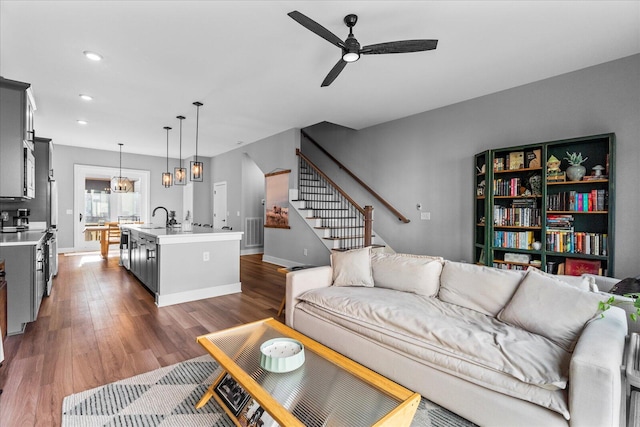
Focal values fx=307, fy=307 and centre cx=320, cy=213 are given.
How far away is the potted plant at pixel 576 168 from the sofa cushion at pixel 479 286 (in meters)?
1.76

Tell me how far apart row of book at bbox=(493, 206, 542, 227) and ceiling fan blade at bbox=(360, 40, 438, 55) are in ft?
7.82

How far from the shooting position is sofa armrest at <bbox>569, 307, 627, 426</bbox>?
1.28 meters

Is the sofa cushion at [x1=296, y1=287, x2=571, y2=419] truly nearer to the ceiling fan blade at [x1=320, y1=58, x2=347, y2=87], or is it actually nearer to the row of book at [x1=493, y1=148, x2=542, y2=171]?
the ceiling fan blade at [x1=320, y1=58, x2=347, y2=87]

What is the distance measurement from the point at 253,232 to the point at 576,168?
6.72 metres

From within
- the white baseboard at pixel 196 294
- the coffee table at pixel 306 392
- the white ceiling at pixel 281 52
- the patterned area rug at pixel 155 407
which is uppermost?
the white ceiling at pixel 281 52

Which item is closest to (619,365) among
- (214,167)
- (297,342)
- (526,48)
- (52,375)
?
(297,342)

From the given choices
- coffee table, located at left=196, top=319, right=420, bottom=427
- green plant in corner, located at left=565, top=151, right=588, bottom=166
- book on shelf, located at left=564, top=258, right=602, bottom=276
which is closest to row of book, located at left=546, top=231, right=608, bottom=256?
book on shelf, located at left=564, top=258, right=602, bottom=276

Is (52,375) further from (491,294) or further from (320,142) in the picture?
(320,142)

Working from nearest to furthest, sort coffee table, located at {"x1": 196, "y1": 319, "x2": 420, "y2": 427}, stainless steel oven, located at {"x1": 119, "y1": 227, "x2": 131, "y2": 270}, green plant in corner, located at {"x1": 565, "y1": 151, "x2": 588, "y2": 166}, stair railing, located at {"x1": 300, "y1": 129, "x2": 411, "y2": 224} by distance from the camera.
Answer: coffee table, located at {"x1": 196, "y1": 319, "x2": 420, "y2": 427}, green plant in corner, located at {"x1": 565, "y1": 151, "x2": 588, "y2": 166}, stair railing, located at {"x1": 300, "y1": 129, "x2": 411, "y2": 224}, stainless steel oven, located at {"x1": 119, "y1": 227, "x2": 131, "y2": 270}

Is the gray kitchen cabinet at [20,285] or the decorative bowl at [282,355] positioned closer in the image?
the decorative bowl at [282,355]

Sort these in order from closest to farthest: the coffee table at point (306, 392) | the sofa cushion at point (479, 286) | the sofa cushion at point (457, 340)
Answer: the coffee table at point (306, 392), the sofa cushion at point (457, 340), the sofa cushion at point (479, 286)

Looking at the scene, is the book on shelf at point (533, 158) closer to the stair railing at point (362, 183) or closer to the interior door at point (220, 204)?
the stair railing at point (362, 183)

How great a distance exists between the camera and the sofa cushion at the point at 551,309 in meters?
1.74

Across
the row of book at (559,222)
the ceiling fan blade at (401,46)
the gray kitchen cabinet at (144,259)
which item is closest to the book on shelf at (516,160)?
the row of book at (559,222)
